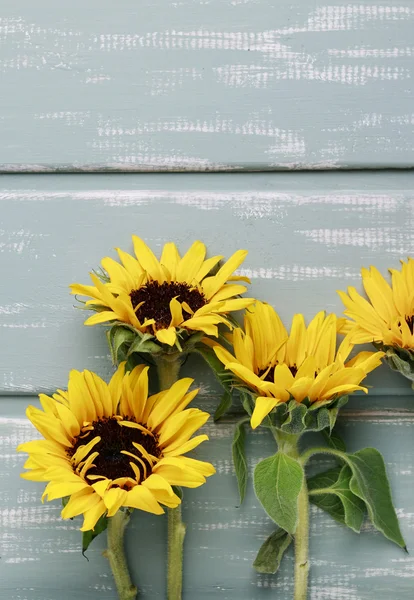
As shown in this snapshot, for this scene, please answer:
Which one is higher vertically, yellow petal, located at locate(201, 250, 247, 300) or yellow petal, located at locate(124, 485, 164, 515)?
yellow petal, located at locate(201, 250, 247, 300)

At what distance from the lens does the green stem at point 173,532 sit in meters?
0.54

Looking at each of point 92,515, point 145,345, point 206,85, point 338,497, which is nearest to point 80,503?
point 92,515

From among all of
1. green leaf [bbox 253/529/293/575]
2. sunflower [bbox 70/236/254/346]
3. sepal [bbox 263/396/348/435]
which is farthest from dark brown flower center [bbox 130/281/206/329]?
green leaf [bbox 253/529/293/575]

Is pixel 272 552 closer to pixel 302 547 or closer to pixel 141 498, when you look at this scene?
pixel 302 547

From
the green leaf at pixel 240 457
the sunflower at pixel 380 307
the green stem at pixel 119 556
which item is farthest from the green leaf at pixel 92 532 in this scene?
the sunflower at pixel 380 307

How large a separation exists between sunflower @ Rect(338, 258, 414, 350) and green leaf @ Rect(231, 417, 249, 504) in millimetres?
117

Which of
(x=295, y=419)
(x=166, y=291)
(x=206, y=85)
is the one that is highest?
(x=206, y=85)

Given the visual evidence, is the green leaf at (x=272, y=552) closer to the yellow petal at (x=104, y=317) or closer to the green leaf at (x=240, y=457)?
the green leaf at (x=240, y=457)

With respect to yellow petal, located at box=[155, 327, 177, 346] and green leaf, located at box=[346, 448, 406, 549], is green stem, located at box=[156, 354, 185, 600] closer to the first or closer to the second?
yellow petal, located at box=[155, 327, 177, 346]

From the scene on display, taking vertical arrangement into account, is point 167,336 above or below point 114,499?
above

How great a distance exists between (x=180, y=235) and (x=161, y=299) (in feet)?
0.26

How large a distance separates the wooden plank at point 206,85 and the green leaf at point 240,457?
0.72 ft

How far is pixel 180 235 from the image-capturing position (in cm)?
57

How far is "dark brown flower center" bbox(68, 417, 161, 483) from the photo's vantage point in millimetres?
480
